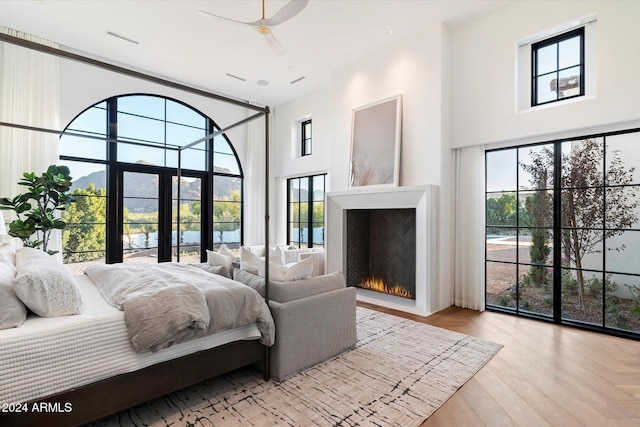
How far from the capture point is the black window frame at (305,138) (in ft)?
22.0

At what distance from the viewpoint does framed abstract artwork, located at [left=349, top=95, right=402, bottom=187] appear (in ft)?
14.6

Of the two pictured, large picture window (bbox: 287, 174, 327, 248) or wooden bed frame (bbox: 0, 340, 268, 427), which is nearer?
wooden bed frame (bbox: 0, 340, 268, 427)

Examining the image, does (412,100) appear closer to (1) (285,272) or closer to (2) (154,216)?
(1) (285,272)

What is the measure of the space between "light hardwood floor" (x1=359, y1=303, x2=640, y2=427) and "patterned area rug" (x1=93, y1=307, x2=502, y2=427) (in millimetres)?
127

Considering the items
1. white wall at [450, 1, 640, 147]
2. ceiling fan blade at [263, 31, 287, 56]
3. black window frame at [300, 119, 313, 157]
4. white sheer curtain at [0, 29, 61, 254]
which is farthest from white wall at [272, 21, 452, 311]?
white sheer curtain at [0, 29, 61, 254]

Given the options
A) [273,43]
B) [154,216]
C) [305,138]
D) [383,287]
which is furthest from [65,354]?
[305,138]

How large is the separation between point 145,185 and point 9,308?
4.58 m

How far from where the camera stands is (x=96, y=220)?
16.8 feet

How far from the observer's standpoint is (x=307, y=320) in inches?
95.0

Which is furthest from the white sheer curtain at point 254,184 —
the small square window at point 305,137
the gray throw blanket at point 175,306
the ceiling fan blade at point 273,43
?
the gray throw blanket at point 175,306

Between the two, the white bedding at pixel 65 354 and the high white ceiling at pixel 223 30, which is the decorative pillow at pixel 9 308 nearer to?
the white bedding at pixel 65 354

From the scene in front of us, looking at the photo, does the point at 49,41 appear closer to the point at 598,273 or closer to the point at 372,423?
the point at 372,423

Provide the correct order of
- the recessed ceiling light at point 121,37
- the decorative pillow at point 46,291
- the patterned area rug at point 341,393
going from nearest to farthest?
1. the decorative pillow at point 46,291
2. the patterned area rug at point 341,393
3. the recessed ceiling light at point 121,37

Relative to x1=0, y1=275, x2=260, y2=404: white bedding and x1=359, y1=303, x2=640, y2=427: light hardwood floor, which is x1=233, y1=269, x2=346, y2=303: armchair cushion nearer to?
x1=0, y1=275, x2=260, y2=404: white bedding
